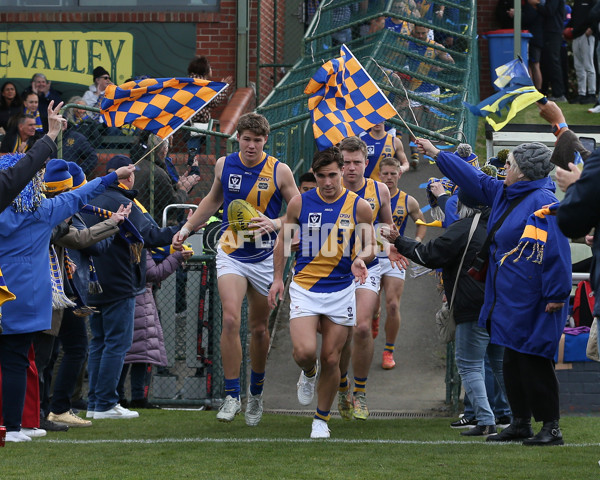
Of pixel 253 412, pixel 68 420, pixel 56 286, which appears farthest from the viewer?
pixel 68 420

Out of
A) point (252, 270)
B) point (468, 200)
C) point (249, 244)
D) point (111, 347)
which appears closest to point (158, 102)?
point (249, 244)

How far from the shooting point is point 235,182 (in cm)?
842

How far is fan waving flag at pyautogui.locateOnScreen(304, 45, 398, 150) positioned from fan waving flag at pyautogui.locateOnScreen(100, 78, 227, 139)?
3.09ft

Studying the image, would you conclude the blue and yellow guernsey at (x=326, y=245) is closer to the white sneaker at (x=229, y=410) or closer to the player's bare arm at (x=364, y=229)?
the player's bare arm at (x=364, y=229)

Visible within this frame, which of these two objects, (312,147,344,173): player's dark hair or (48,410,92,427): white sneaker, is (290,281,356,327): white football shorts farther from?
(48,410,92,427): white sneaker

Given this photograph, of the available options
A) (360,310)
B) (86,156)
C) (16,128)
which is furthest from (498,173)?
(16,128)

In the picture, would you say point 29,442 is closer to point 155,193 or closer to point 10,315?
point 10,315

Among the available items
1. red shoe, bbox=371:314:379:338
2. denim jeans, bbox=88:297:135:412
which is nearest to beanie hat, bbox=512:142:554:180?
denim jeans, bbox=88:297:135:412

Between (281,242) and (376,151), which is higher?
(376,151)

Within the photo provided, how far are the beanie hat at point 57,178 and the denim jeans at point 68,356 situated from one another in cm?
101

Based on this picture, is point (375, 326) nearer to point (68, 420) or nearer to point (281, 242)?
point (281, 242)

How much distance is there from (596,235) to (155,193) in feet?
20.9

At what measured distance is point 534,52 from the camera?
18672 millimetres

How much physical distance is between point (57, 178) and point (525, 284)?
3.57 m
